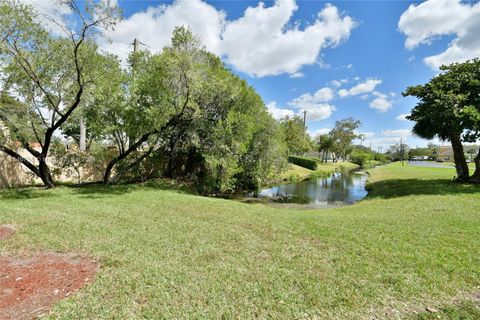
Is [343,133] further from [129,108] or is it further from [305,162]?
[129,108]

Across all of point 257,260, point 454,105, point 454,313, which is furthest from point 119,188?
point 454,105

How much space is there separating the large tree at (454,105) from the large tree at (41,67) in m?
15.0

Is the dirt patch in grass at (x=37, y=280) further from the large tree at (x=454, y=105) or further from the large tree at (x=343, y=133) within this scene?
the large tree at (x=343, y=133)

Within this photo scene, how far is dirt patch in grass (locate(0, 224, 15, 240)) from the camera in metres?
4.72

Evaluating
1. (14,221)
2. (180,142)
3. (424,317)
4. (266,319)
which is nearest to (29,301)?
(266,319)

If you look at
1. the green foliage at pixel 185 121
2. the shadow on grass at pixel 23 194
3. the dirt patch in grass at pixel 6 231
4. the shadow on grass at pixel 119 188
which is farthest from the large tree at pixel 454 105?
the shadow on grass at pixel 23 194

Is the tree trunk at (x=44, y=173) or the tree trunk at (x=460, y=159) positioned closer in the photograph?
the tree trunk at (x=44, y=173)

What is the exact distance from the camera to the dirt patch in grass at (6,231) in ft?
15.5

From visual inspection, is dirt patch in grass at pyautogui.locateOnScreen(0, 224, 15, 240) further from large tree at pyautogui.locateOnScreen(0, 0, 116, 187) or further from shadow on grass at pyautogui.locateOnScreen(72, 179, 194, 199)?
large tree at pyautogui.locateOnScreen(0, 0, 116, 187)

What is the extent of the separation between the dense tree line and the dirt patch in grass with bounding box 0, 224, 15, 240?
5.50 meters

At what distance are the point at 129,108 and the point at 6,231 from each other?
696 centimetres

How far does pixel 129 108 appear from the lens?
428 inches

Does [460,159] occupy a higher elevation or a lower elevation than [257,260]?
higher

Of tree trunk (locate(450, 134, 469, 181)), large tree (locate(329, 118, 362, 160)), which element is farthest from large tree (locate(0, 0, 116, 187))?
large tree (locate(329, 118, 362, 160))
